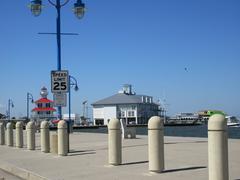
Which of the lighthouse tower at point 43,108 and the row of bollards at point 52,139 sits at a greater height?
the lighthouse tower at point 43,108

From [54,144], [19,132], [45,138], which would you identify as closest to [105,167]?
[54,144]

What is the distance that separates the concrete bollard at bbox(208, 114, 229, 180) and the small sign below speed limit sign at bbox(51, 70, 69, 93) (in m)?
10.0

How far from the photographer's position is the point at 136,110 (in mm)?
185750

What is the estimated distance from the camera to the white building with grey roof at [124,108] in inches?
7333

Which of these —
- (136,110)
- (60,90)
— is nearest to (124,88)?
(136,110)

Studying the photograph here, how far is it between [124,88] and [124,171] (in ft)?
602

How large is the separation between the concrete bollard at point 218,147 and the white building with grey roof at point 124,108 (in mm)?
174289

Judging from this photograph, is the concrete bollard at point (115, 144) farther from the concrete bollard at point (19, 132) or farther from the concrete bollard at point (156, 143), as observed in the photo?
the concrete bollard at point (19, 132)

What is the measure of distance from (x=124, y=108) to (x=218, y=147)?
Answer: 179 m

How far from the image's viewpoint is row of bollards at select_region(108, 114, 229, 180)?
8.41 meters

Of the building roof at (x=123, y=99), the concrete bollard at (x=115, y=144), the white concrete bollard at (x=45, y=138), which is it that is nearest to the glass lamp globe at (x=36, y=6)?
the white concrete bollard at (x=45, y=138)

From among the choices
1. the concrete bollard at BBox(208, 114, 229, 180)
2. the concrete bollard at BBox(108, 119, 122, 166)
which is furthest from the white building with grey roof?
the concrete bollard at BBox(208, 114, 229, 180)

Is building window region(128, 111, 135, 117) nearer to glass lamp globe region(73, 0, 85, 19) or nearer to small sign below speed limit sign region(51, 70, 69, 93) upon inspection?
glass lamp globe region(73, 0, 85, 19)

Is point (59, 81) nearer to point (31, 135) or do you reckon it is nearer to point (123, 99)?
point (31, 135)
